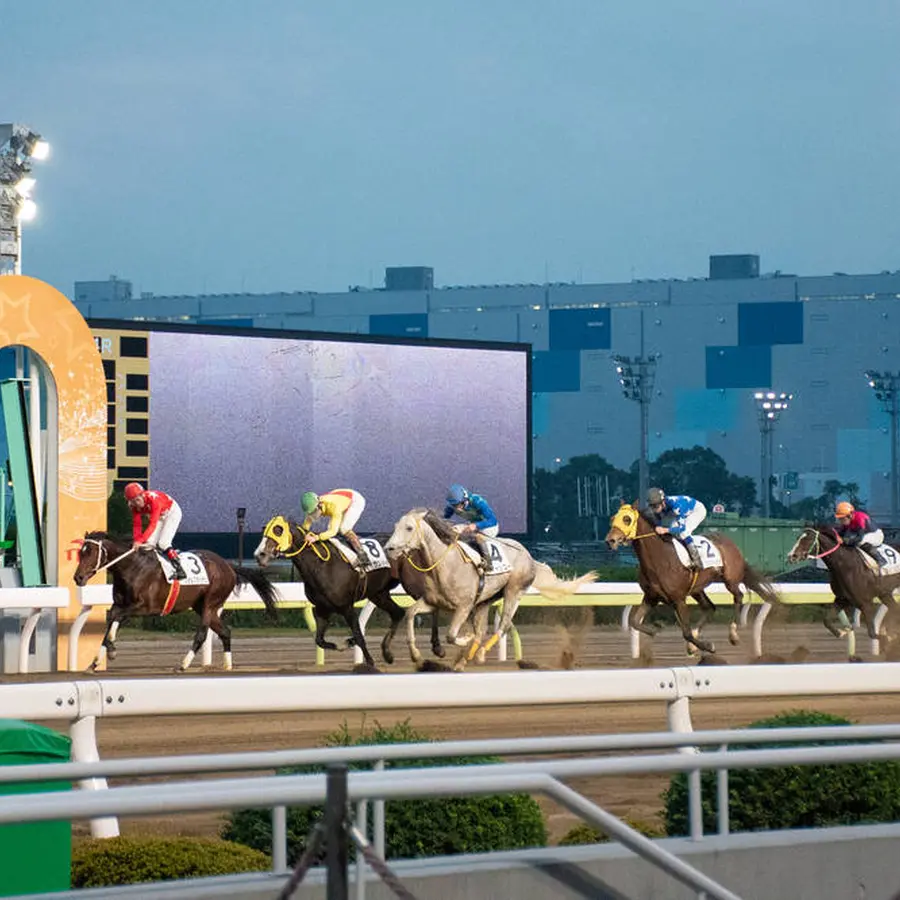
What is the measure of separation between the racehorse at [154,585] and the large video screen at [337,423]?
17.4 metres

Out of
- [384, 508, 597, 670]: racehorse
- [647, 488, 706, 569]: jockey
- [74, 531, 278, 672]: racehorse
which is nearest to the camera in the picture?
[384, 508, 597, 670]: racehorse

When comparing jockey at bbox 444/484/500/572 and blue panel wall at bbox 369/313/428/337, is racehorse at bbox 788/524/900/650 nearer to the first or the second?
jockey at bbox 444/484/500/572

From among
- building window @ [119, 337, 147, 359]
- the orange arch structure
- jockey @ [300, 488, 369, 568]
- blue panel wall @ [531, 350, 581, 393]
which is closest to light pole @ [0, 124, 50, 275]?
the orange arch structure

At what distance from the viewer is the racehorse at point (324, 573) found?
17969mm

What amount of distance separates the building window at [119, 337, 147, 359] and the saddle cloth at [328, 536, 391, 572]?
59.4 feet

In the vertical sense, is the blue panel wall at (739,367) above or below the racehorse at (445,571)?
above

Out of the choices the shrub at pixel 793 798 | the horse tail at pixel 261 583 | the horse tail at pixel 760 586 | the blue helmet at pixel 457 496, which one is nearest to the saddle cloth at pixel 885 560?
the horse tail at pixel 760 586

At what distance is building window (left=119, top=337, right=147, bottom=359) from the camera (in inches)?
1416

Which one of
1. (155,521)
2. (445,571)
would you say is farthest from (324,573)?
(155,521)

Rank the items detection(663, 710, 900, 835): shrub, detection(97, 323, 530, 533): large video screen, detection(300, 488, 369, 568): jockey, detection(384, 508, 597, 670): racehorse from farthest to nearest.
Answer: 1. detection(97, 323, 530, 533): large video screen
2. detection(300, 488, 369, 568): jockey
3. detection(384, 508, 597, 670): racehorse
4. detection(663, 710, 900, 835): shrub

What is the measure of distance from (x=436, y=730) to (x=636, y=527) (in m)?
7.20

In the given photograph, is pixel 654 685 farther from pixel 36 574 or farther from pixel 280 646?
pixel 280 646

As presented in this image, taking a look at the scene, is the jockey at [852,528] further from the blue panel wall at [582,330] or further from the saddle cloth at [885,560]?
the blue panel wall at [582,330]

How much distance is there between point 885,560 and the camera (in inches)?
836
